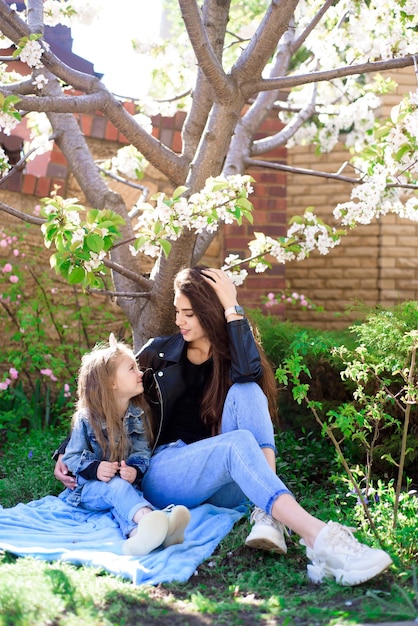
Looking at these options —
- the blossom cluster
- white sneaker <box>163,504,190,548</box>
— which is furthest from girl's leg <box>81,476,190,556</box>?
the blossom cluster

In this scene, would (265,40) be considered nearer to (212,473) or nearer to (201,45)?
(201,45)

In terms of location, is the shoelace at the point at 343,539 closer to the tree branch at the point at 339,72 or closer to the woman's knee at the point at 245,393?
the woman's knee at the point at 245,393

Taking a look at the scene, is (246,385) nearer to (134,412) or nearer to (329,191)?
(134,412)

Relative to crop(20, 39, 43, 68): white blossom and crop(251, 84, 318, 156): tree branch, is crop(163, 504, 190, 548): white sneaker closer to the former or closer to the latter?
crop(20, 39, 43, 68): white blossom

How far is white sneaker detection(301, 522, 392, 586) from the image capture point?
239 centimetres

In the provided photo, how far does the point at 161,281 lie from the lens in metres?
3.82

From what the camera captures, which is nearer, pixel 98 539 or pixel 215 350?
pixel 98 539

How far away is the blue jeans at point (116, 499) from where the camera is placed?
114 inches

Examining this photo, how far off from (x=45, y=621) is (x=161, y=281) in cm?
197

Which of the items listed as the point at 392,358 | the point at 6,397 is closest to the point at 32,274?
the point at 6,397

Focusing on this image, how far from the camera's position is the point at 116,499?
117 inches

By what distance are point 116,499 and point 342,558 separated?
91 centimetres

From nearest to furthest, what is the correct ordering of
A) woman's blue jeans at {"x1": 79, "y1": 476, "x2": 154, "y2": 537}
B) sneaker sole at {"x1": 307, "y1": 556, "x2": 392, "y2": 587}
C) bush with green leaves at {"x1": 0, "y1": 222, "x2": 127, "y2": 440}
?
sneaker sole at {"x1": 307, "y1": 556, "x2": 392, "y2": 587}, woman's blue jeans at {"x1": 79, "y1": 476, "x2": 154, "y2": 537}, bush with green leaves at {"x1": 0, "y1": 222, "x2": 127, "y2": 440}

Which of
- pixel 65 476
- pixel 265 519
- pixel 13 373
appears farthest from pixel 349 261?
pixel 265 519
